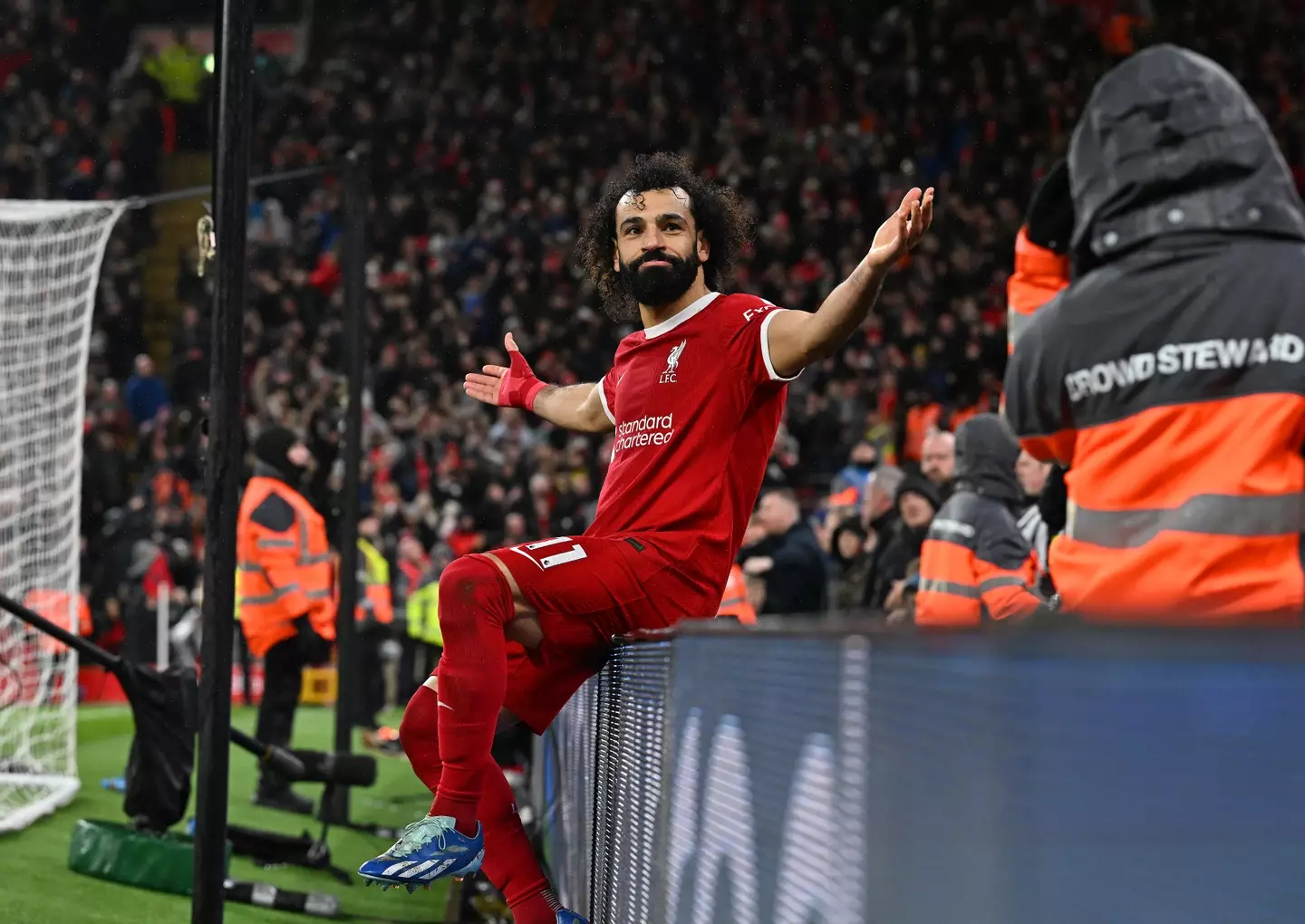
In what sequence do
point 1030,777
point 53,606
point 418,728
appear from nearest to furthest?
point 1030,777, point 418,728, point 53,606

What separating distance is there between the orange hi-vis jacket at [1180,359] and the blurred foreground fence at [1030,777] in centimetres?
99

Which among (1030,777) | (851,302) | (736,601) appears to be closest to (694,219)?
(851,302)

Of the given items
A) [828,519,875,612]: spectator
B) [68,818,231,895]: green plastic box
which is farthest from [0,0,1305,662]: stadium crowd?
[68,818,231,895]: green plastic box

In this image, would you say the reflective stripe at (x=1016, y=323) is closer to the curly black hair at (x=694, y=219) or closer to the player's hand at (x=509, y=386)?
the curly black hair at (x=694, y=219)

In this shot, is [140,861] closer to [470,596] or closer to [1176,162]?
[470,596]

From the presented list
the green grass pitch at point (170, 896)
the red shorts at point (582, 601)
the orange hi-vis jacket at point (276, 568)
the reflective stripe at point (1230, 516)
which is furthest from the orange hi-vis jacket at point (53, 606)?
the reflective stripe at point (1230, 516)

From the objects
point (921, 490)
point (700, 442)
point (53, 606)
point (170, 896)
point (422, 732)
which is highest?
point (700, 442)

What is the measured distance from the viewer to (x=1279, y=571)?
8.78 ft

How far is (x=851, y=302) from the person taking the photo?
3559mm

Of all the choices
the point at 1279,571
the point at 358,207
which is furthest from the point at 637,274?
the point at 358,207

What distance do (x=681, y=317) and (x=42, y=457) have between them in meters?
5.87

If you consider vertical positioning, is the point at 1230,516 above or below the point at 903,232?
below

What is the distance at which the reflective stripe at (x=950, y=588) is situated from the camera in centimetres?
639

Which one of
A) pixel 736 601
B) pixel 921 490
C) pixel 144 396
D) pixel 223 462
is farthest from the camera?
pixel 144 396
